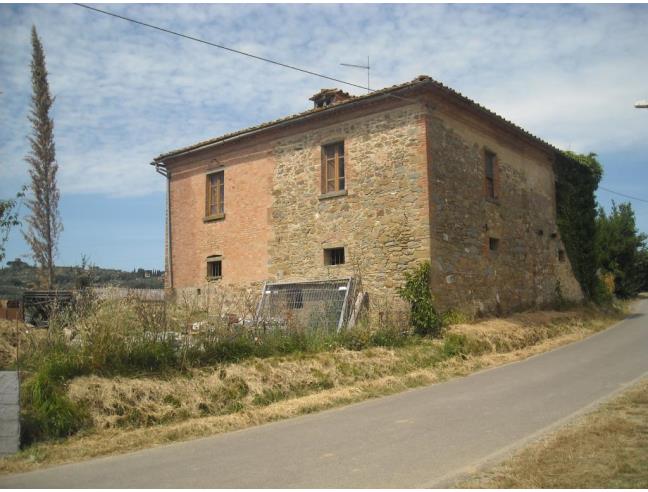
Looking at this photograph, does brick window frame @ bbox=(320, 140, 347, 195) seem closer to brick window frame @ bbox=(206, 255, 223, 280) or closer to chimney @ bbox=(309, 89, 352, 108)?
chimney @ bbox=(309, 89, 352, 108)

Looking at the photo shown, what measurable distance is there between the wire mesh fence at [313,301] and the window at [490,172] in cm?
583

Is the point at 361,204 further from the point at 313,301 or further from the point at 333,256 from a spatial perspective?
the point at 313,301

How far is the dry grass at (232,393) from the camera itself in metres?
6.82

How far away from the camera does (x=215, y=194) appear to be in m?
19.7

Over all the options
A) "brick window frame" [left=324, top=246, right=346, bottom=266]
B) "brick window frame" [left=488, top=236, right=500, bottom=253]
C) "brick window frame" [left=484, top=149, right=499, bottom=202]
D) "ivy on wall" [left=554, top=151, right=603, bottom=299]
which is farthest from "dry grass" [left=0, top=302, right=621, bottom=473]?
"ivy on wall" [left=554, top=151, right=603, bottom=299]

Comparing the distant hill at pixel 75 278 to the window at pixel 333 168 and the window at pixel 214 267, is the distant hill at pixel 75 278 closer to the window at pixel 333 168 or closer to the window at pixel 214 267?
the window at pixel 214 267

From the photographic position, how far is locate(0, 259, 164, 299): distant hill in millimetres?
10805

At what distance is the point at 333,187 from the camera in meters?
16.5

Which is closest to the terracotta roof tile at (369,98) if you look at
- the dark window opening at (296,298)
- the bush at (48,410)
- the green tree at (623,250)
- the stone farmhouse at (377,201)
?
the stone farmhouse at (377,201)

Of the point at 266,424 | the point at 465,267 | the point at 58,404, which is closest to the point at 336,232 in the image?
the point at 465,267

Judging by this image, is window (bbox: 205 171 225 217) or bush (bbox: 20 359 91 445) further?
window (bbox: 205 171 225 217)

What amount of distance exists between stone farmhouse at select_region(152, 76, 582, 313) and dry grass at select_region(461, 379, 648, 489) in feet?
26.1

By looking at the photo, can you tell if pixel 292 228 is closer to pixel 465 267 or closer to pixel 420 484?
pixel 465 267

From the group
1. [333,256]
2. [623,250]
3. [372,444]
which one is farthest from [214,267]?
[623,250]
